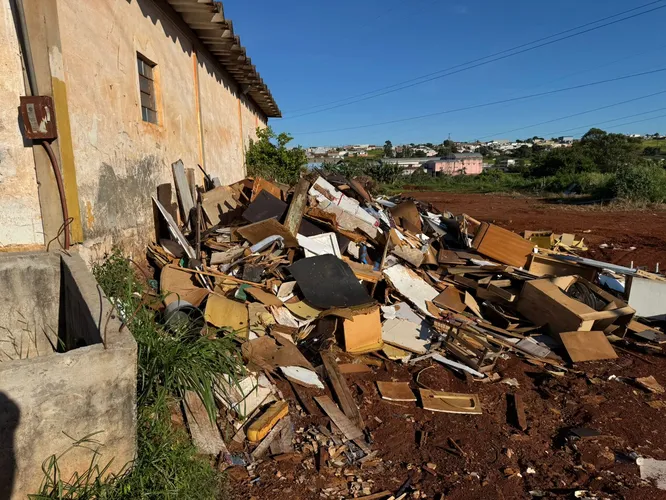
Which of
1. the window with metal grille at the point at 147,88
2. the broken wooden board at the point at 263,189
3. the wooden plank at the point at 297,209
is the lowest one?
the wooden plank at the point at 297,209

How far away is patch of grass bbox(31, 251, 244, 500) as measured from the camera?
2082mm

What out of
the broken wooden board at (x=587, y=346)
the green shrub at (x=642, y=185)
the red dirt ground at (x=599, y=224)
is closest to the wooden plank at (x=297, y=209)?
the broken wooden board at (x=587, y=346)

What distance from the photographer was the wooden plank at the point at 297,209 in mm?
6289

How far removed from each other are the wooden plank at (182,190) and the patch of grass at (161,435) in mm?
3718

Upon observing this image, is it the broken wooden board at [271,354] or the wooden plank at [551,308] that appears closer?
the broken wooden board at [271,354]

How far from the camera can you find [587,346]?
4.79 meters

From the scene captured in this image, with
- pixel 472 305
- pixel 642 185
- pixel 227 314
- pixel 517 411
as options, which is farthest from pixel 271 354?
pixel 642 185

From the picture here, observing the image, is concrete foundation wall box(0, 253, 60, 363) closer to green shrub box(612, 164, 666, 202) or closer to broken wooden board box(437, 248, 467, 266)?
broken wooden board box(437, 248, 467, 266)

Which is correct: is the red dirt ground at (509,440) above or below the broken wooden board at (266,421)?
below

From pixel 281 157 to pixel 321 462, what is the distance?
13033 mm

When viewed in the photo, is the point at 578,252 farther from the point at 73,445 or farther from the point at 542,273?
the point at 73,445

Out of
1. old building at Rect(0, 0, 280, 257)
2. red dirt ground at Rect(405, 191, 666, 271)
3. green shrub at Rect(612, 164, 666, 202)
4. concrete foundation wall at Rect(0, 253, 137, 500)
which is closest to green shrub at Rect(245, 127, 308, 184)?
old building at Rect(0, 0, 280, 257)

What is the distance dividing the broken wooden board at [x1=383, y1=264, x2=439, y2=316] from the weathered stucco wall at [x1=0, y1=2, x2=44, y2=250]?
13.4 feet

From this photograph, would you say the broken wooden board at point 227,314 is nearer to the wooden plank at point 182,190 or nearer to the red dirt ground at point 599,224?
the wooden plank at point 182,190
